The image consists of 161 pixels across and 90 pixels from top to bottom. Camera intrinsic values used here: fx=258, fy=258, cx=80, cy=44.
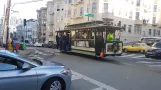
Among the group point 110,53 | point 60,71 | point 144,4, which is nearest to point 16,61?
point 60,71

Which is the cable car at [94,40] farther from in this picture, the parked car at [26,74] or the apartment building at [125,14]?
the apartment building at [125,14]

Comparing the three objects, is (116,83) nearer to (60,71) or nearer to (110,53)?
(60,71)

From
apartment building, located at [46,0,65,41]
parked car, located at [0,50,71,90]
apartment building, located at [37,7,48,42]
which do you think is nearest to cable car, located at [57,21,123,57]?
parked car, located at [0,50,71,90]

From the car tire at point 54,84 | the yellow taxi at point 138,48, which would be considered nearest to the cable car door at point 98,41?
the car tire at point 54,84

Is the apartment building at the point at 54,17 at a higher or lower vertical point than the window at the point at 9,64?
higher

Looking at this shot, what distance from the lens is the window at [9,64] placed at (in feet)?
19.6

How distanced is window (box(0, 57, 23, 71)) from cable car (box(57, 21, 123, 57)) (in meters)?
12.1

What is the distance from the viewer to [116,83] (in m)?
9.38

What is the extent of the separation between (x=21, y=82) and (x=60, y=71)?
1.17 m

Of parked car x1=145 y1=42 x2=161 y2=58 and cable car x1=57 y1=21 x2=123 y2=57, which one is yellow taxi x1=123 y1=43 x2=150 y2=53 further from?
cable car x1=57 y1=21 x2=123 y2=57

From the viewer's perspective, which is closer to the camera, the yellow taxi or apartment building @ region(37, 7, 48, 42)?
the yellow taxi

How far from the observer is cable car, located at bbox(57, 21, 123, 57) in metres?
18.1

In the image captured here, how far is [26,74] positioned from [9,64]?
0.46 metres

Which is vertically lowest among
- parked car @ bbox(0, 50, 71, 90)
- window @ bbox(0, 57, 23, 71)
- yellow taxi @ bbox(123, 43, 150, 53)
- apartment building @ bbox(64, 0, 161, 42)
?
yellow taxi @ bbox(123, 43, 150, 53)
